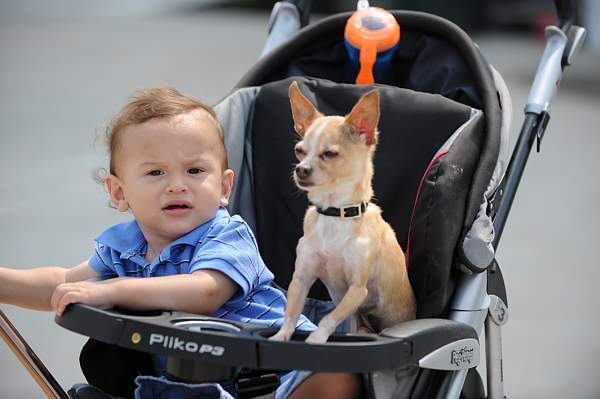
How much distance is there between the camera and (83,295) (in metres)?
1.42

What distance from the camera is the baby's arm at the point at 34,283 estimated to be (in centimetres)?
169

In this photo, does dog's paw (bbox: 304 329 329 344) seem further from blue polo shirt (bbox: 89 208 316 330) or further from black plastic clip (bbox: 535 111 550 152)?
black plastic clip (bbox: 535 111 550 152)

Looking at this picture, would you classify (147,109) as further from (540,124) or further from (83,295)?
(540,124)

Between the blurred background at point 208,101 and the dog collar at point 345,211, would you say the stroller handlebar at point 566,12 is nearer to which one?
the blurred background at point 208,101

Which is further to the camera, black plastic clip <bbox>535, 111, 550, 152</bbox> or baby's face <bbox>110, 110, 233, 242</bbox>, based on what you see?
black plastic clip <bbox>535, 111, 550, 152</bbox>

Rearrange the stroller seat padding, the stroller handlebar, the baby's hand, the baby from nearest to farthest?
the baby's hand → the baby → the stroller seat padding → the stroller handlebar

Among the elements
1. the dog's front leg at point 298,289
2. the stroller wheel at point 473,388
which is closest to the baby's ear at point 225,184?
the dog's front leg at point 298,289

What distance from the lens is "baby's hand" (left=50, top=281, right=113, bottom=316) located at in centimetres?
141

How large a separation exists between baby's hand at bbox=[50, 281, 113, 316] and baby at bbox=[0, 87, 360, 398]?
0.31 feet

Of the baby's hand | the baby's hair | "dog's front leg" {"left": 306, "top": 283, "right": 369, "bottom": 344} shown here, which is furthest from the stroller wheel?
the baby's hand

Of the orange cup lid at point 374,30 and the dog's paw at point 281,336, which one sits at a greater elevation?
the orange cup lid at point 374,30

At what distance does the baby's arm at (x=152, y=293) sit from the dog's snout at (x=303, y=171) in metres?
0.26

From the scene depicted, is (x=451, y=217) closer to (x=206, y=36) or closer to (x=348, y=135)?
(x=348, y=135)

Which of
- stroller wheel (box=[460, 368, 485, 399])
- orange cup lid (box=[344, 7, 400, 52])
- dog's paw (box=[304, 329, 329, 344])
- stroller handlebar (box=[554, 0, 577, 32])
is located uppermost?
stroller handlebar (box=[554, 0, 577, 32])
